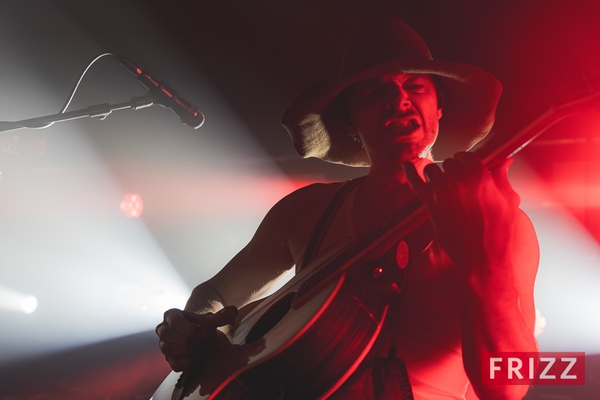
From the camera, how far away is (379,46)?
1.60 metres

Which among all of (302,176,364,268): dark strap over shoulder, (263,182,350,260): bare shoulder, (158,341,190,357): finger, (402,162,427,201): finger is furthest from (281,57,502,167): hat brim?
(158,341,190,357): finger

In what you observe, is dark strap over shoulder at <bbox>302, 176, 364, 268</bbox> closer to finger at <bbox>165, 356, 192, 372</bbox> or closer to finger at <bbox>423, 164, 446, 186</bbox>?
finger at <bbox>165, 356, 192, 372</bbox>

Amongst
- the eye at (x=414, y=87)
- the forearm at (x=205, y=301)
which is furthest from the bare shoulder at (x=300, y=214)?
the eye at (x=414, y=87)

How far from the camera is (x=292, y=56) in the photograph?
3.40 metres

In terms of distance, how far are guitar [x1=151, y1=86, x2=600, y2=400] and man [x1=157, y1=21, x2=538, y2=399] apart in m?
0.07

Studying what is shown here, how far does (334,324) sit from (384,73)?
874 mm

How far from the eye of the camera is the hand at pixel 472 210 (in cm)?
89

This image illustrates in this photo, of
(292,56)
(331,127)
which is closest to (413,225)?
(331,127)

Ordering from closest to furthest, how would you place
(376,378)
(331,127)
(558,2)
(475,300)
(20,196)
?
(475,300)
(376,378)
(331,127)
(558,2)
(20,196)

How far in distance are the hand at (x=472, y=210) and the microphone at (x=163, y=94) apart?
68.5 inches

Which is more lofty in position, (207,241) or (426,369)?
(207,241)

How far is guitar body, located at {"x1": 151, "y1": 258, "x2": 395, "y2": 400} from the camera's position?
99 cm

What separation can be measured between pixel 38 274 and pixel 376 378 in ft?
16.9

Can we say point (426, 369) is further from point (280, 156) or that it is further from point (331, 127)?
point (280, 156)
